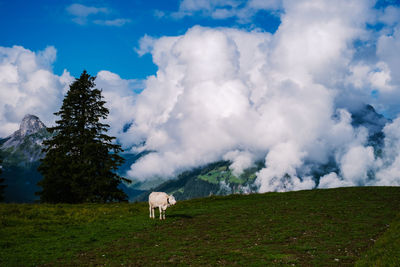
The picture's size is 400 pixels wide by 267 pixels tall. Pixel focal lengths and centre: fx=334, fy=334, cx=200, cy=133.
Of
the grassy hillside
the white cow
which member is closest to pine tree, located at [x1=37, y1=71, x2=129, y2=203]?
the grassy hillside

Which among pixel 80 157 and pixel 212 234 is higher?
pixel 80 157

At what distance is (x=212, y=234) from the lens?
26016 millimetres

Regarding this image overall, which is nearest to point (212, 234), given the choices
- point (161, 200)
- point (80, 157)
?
point (161, 200)

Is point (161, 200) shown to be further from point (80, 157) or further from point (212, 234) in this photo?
point (80, 157)

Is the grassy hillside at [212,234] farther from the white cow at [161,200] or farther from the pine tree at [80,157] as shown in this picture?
the pine tree at [80,157]

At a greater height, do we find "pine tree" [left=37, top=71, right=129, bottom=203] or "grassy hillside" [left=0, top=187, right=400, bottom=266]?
"pine tree" [left=37, top=71, right=129, bottom=203]

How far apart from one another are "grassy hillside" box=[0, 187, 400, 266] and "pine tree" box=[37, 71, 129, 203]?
1107cm

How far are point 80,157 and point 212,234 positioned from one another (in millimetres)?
35620

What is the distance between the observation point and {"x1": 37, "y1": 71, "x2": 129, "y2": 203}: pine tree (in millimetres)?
52875

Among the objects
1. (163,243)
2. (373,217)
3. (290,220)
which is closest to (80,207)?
(163,243)

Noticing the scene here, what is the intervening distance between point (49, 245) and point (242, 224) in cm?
1560

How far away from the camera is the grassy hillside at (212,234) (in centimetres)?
1955

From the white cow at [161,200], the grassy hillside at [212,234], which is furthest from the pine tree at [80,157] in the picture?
the white cow at [161,200]

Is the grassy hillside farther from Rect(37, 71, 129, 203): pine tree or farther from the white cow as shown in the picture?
Rect(37, 71, 129, 203): pine tree
